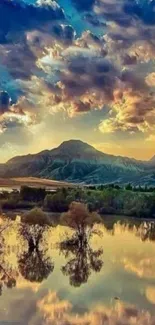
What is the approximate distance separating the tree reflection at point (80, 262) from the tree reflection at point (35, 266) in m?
0.40

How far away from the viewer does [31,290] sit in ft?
34.7

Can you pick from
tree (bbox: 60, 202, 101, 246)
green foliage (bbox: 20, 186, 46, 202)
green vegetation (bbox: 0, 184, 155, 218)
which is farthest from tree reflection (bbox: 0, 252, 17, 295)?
green foliage (bbox: 20, 186, 46, 202)

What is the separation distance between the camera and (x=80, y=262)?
13352 millimetres

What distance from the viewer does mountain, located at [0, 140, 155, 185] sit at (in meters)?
32.5

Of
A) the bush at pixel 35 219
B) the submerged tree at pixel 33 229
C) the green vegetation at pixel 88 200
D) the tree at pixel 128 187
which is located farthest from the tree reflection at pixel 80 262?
the tree at pixel 128 187

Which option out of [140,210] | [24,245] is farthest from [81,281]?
[140,210]

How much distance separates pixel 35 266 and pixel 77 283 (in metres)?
1.81

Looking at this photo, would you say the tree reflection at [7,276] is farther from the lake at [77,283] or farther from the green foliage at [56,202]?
the green foliage at [56,202]

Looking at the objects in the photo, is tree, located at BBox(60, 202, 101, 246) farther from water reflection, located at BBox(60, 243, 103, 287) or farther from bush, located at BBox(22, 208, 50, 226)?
bush, located at BBox(22, 208, 50, 226)

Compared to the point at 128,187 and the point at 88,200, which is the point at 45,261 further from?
the point at 128,187

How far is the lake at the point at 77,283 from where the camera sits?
Answer: 896 centimetres

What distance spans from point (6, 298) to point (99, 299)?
1544 millimetres

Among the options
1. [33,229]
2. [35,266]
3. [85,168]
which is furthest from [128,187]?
[35,266]

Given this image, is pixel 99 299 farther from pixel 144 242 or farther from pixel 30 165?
pixel 30 165
